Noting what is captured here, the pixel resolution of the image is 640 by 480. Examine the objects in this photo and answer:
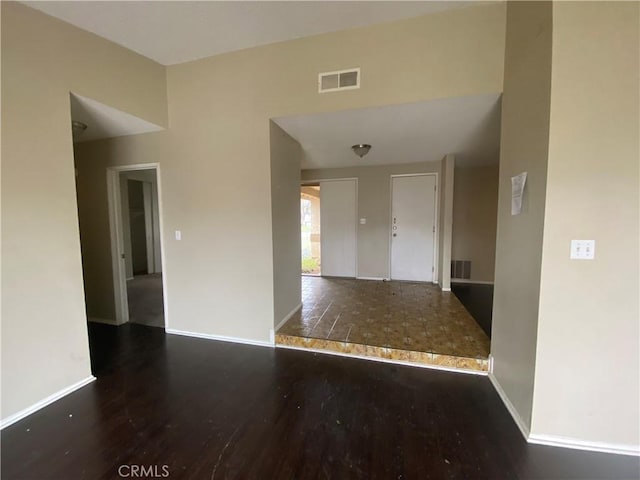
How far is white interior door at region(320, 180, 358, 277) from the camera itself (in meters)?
5.23

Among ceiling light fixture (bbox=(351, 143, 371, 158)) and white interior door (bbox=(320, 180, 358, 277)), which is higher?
ceiling light fixture (bbox=(351, 143, 371, 158))

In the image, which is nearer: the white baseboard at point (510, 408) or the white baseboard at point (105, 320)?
the white baseboard at point (510, 408)

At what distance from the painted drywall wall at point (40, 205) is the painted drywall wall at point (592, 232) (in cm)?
330

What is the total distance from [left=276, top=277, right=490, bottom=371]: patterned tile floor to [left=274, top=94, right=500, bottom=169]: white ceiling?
2160 mm

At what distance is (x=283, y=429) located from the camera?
1726mm

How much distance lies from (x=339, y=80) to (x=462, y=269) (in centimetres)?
434

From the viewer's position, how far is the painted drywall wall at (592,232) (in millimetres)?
1405

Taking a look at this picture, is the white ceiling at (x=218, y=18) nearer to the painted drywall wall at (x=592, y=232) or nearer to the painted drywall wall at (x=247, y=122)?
the painted drywall wall at (x=247, y=122)

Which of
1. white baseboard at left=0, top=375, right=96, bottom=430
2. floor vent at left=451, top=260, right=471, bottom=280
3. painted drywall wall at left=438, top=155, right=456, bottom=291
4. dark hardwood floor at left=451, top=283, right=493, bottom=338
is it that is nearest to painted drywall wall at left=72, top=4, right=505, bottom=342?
white baseboard at left=0, top=375, right=96, bottom=430

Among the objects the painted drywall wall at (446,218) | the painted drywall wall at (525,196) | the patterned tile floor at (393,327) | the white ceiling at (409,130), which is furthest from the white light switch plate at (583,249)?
the painted drywall wall at (446,218)

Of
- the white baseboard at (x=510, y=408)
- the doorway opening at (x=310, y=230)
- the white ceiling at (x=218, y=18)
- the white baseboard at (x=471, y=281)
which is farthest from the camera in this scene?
the doorway opening at (x=310, y=230)

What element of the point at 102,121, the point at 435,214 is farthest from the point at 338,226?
the point at 102,121

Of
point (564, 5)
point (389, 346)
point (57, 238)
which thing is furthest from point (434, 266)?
point (57, 238)

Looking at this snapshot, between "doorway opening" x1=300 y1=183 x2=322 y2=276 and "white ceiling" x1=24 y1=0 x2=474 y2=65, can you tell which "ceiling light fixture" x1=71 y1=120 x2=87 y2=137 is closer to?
"white ceiling" x1=24 y1=0 x2=474 y2=65
